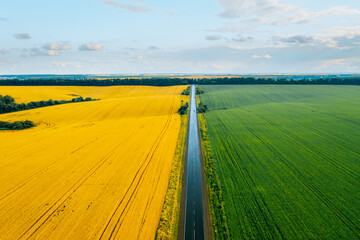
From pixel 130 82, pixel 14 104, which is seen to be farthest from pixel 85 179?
pixel 130 82

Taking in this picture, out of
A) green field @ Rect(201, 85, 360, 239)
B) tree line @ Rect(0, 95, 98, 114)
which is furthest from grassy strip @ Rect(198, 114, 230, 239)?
tree line @ Rect(0, 95, 98, 114)

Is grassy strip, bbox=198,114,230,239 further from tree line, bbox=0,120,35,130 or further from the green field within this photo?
tree line, bbox=0,120,35,130

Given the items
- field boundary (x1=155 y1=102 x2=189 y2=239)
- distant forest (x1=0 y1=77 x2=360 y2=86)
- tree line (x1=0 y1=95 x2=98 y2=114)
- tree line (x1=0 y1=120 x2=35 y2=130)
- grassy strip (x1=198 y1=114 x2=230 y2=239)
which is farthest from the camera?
distant forest (x1=0 y1=77 x2=360 y2=86)

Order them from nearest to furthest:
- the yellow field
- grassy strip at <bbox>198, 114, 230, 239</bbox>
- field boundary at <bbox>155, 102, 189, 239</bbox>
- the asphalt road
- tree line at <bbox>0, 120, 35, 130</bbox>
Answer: grassy strip at <bbox>198, 114, 230, 239</bbox> < field boundary at <bbox>155, 102, 189, 239</bbox> < the asphalt road < the yellow field < tree line at <bbox>0, 120, 35, 130</bbox>

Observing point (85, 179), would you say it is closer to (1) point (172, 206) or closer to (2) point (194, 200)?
(1) point (172, 206)

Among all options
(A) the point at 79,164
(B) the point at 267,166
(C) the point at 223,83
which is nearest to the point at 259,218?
(B) the point at 267,166

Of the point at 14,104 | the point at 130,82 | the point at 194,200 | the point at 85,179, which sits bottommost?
the point at 194,200
